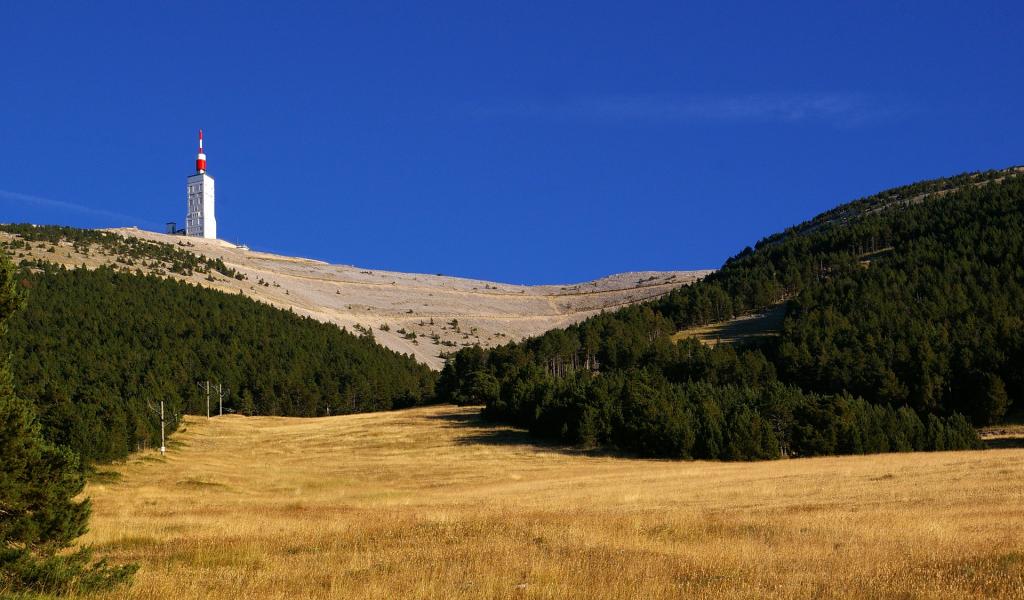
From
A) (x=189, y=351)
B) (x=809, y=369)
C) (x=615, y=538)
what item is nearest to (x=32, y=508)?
(x=615, y=538)

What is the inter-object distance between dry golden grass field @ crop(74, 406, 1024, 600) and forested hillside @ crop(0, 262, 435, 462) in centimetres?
8326

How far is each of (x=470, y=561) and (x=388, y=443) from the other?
256ft

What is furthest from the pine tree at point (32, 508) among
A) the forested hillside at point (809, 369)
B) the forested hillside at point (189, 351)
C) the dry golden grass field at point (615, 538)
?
the forested hillside at point (189, 351)

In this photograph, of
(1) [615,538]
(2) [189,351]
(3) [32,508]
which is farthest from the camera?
(2) [189,351]

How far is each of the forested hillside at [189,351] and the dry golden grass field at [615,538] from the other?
83.3 metres

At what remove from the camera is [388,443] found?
93500mm

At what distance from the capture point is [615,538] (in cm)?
2106

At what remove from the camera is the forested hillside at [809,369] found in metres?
77.4

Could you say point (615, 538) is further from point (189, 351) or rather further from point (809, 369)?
point (189, 351)

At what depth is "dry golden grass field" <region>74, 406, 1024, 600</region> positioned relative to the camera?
13961 mm

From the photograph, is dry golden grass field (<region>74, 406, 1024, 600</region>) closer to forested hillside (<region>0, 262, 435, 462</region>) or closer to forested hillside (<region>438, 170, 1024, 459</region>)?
forested hillside (<region>438, 170, 1024, 459</region>)

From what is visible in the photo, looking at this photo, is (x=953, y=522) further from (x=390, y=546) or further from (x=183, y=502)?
(x=183, y=502)

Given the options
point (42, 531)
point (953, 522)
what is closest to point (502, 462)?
point (953, 522)

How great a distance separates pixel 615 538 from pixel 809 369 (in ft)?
318
